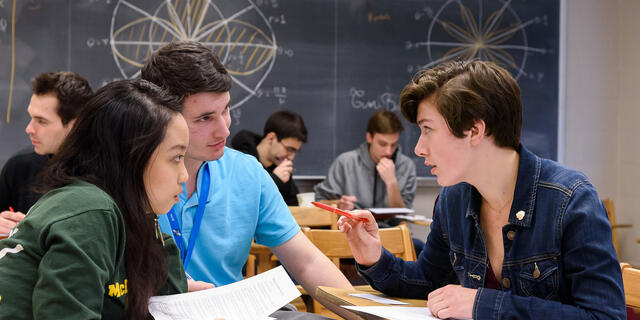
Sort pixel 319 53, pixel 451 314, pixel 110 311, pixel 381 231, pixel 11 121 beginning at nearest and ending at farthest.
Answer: pixel 110 311 < pixel 451 314 < pixel 381 231 < pixel 11 121 < pixel 319 53

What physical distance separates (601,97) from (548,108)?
1.64ft

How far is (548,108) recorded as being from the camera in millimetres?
5371

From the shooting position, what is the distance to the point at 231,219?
1.73m

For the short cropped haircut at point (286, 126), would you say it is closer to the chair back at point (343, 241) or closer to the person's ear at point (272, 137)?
the person's ear at point (272, 137)

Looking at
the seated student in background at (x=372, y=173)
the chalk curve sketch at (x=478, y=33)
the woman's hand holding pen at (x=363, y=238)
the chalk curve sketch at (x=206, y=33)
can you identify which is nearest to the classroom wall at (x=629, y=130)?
the chalk curve sketch at (x=478, y=33)

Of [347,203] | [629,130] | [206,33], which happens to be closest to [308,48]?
[206,33]

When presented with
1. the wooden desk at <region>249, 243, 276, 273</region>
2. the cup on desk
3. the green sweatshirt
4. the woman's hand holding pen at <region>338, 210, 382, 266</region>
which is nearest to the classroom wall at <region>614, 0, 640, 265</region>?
the cup on desk

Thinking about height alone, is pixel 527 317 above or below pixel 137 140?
below

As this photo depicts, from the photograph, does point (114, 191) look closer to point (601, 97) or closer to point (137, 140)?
point (137, 140)

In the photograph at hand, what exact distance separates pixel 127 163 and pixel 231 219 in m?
0.60

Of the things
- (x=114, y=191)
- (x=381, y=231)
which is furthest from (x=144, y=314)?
(x=381, y=231)

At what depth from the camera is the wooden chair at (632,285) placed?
1557mm

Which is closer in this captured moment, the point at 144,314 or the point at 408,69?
the point at 144,314

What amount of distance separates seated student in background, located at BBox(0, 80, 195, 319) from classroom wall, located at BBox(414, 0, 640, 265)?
438 cm
